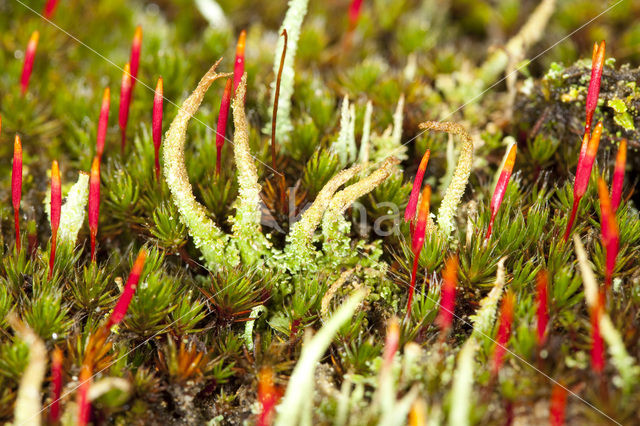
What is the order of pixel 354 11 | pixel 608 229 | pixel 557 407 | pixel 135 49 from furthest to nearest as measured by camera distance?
pixel 354 11, pixel 135 49, pixel 608 229, pixel 557 407

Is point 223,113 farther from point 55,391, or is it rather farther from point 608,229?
point 608,229


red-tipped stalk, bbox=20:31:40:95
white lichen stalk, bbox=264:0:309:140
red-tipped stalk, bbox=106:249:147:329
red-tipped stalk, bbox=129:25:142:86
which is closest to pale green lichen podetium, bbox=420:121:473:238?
white lichen stalk, bbox=264:0:309:140

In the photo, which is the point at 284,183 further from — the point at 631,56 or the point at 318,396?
the point at 631,56

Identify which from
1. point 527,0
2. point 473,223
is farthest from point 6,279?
point 527,0

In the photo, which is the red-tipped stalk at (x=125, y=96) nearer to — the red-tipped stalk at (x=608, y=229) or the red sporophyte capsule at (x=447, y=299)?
the red sporophyte capsule at (x=447, y=299)

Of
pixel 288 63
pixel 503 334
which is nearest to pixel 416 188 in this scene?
pixel 503 334

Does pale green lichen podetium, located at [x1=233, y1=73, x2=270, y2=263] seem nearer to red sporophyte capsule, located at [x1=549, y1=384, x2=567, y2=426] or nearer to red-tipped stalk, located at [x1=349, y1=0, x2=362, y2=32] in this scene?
red sporophyte capsule, located at [x1=549, y1=384, x2=567, y2=426]

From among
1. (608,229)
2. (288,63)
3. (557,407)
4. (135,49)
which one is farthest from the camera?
(288,63)
